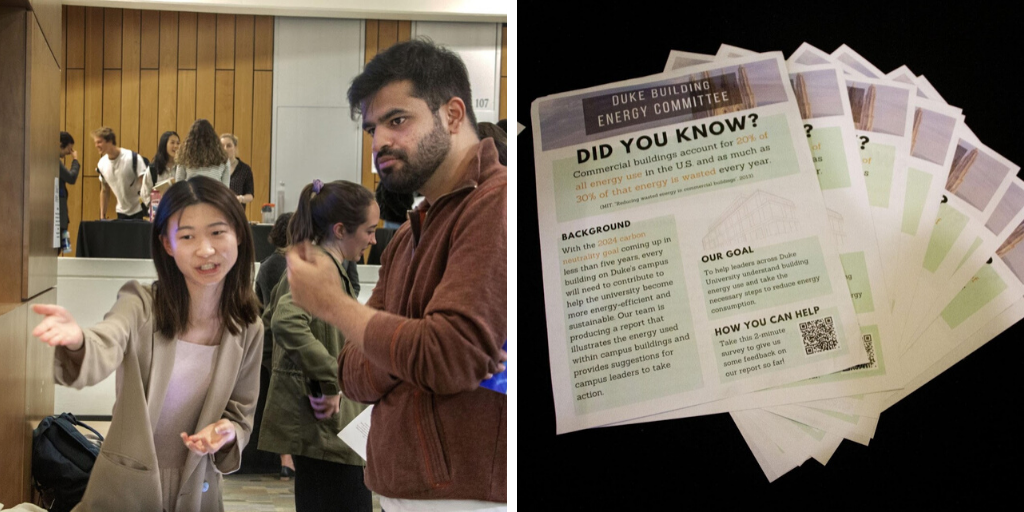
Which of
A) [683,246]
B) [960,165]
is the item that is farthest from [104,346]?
[960,165]


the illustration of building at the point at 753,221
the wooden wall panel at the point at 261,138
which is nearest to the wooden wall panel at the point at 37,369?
the wooden wall panel at the point at 261,138

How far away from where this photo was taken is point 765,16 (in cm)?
215

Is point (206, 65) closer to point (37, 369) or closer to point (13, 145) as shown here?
point (13, 145)

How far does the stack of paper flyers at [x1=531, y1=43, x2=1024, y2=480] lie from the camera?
1990 mm

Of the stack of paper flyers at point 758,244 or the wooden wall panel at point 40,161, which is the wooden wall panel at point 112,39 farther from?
the stack of paper flyers at point 758,244

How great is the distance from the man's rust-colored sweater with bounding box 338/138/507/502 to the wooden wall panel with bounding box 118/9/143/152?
2.12ft

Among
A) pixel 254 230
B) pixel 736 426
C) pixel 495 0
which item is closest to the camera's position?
pixel 254 230

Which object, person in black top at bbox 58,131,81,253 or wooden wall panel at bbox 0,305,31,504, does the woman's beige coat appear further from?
person in black top at bbox 58,131,81,253

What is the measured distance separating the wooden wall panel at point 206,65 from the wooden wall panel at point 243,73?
5cm

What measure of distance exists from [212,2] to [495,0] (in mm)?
664

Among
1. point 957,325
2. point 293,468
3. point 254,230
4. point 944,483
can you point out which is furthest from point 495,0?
point 944,483

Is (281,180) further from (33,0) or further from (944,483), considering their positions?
(944,483)

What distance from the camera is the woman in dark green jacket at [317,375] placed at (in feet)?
5.88

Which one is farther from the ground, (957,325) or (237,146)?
(237,146)
